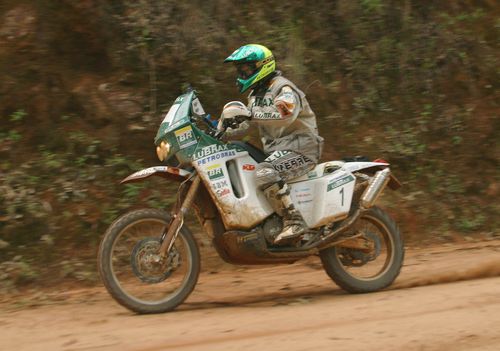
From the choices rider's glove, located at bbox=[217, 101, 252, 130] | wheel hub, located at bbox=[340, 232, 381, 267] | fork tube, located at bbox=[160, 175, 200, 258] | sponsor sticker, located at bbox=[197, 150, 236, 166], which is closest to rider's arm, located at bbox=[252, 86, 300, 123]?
rider's glove, located at bbox=[217, 101, 252, 130]

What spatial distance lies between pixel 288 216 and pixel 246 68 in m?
1.33

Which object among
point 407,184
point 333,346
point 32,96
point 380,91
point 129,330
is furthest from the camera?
point 380,91

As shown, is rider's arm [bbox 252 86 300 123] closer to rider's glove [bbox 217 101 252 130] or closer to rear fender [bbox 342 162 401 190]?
rider's glove [bbox 217 101 252 130]

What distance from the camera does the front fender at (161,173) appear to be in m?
6.02

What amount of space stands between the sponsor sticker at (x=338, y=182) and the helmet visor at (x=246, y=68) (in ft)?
3.91

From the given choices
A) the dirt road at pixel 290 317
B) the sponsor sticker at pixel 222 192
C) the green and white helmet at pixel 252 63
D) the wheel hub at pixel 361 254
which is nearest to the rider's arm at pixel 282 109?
the green and white helmet at pixel 252 63

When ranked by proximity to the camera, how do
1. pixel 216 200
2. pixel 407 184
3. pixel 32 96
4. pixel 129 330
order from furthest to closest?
1. pixel 407 184
2. pixel 32 96
3. pixel 216 200
4. pixel 129 330

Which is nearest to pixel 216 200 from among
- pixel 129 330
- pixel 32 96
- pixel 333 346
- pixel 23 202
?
pixel 129 330

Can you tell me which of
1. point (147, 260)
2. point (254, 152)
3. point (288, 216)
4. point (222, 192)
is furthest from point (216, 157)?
point (147, 260)

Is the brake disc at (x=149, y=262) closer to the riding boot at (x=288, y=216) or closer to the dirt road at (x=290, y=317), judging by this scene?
the dirt road at (x=290, y=317)

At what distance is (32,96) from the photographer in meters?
8.64

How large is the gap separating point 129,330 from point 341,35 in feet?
21.9

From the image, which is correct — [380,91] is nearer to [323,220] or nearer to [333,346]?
[323,220]

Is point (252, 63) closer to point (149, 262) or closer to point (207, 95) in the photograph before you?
point (149, 262)
